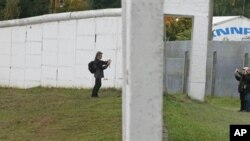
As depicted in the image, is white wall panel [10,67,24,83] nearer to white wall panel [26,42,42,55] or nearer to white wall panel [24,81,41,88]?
white wall panel [24,81,41,88]

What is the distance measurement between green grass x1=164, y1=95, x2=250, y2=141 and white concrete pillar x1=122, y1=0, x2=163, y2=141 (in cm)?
393

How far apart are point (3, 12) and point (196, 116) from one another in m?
27.1

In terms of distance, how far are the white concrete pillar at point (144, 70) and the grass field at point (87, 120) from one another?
4.02 metres

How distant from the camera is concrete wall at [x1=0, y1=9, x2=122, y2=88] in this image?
20.3 meters

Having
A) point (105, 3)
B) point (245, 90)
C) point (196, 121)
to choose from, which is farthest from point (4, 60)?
point (105, 3)

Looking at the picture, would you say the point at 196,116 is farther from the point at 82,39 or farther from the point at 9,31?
the point at 9,31

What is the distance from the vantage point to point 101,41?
2061 centimetres

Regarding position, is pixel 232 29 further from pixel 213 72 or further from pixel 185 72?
pixel 185 72

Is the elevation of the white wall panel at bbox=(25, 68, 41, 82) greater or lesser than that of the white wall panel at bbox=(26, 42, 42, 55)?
lesser

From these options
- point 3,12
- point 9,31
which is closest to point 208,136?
point 9,31

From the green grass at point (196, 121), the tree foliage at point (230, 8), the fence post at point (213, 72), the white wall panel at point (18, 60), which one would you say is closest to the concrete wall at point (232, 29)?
the fence post at point (213, 72)

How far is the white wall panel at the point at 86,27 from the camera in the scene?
21.0 metres

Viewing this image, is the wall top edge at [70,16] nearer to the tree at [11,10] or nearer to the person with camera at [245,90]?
the person with camera at [245,90]

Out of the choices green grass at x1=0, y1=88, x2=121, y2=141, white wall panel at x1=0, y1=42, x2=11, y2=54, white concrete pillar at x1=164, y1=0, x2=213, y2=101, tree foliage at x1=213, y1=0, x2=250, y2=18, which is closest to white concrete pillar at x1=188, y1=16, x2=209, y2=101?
white concrete pillar at x1=164, y1=0, x2=213, y2=101
